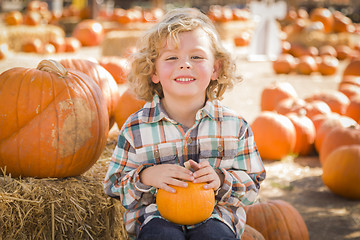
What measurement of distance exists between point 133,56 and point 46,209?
1.00m

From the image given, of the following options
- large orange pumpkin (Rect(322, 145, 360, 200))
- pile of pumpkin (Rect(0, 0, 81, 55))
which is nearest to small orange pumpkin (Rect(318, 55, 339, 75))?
large orange pumpkin (Rect(322, 145, 360, 200))

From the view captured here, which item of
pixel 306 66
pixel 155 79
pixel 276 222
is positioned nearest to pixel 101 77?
pixel 155 79

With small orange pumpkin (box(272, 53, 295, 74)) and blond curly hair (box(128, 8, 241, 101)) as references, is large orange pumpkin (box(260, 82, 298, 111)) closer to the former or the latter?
small orange pumpkin (box(272, 53, 295, 74))

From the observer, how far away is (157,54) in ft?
8.00

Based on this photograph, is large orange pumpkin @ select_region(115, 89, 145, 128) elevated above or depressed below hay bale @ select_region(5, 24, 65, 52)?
above

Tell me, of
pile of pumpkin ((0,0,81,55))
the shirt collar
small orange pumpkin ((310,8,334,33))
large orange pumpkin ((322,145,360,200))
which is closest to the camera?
the shirt collar

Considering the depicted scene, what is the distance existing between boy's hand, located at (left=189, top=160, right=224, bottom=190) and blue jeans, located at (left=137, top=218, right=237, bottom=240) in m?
0.19

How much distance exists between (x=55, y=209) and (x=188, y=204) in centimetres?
90

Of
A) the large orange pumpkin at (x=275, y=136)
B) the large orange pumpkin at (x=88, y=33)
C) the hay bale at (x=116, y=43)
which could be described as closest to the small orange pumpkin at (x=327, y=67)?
the hay bale at (x=116, y=43)

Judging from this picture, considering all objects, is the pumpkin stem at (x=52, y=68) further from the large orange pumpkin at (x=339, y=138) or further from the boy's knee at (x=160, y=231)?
the large orange pumpkin at (x=339, y=138)

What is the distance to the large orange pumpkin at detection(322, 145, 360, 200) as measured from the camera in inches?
158

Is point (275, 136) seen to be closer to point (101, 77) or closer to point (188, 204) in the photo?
point (101, 77)

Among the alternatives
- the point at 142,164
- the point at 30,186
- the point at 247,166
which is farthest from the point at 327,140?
the point at 30,186

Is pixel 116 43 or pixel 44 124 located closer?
pixel 44 124
